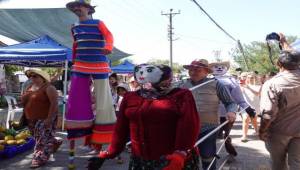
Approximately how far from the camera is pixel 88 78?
509cm

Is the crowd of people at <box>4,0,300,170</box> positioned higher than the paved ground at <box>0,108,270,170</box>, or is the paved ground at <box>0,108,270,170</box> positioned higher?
the crowd of people at <box>4,0,300,170</box>

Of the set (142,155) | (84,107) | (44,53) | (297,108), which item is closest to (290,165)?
(297,108)

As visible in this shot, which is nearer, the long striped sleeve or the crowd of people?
the crowd of people

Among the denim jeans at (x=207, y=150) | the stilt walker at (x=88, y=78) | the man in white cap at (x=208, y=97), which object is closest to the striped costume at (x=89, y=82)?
the stilt walker at (x=88, y=78)

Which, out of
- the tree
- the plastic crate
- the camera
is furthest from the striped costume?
the tree

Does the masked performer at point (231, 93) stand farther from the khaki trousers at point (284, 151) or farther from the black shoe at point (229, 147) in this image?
the khaki trousers at point (284, 151)

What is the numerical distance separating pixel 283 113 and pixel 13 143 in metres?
4.83

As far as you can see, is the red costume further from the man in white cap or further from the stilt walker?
the stilt walker

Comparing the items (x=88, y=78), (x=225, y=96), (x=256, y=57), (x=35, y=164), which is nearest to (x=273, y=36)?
(x=225, y=96)

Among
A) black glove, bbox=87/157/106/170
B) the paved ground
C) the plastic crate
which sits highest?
black glove, bbox=87/157/106/170

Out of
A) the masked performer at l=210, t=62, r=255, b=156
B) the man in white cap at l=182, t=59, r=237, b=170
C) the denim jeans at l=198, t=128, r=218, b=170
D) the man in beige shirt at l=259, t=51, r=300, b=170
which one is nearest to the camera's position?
the man in beige shirt at l=259, t=51, r=300, b=170

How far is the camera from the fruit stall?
265 inches

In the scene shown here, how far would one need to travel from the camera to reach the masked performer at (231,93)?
516cm

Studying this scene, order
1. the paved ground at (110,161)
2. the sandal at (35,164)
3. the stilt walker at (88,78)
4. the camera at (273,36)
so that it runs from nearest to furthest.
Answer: the camera at (273,36) → the stilt walker at (88,78) → the sandal at (35,164) → the paved ground at (110,161)
